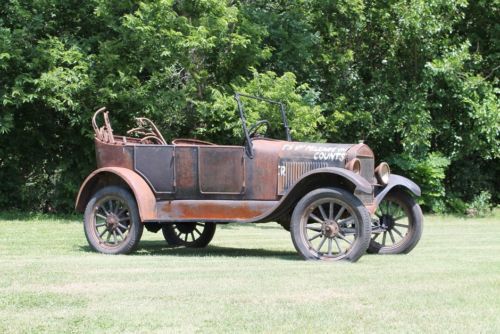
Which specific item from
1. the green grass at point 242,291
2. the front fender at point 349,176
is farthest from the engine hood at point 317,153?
the green grass at point 242,291

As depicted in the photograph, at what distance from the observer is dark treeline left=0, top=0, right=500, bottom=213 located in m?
16.8

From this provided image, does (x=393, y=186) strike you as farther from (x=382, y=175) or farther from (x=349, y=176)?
(x=349, y=176)

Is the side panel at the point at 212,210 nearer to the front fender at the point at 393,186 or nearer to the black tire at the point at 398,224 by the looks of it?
the front fender at the point at 393,186

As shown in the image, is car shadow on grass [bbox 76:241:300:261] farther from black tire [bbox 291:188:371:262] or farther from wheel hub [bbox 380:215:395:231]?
wheel hub [bbox 380:215:395:231]

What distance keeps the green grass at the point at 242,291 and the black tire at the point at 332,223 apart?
0.24 metres

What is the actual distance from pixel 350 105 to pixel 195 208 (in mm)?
10778

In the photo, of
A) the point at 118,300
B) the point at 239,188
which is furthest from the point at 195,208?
the point at 118,300

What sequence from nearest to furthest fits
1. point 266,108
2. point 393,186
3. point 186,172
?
point 186,172 → point 393,186 → point 266,108

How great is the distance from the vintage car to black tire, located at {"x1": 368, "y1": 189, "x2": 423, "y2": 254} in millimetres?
12

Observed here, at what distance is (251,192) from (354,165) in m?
1.24

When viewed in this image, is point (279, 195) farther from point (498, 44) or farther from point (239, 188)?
point (498, 44)

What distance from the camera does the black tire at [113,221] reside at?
10.4 metres

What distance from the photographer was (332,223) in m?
9.56

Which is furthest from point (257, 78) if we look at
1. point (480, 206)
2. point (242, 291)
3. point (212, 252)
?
point (242, 291)
